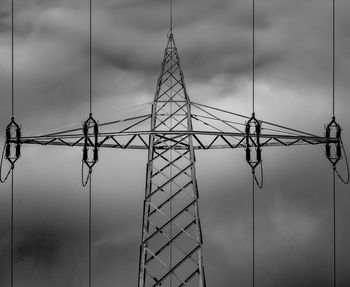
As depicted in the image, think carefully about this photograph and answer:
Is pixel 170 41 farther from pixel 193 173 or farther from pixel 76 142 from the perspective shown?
pixel 193 173

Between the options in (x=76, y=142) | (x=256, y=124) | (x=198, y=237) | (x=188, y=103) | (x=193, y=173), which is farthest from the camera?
(x=188, y=103)

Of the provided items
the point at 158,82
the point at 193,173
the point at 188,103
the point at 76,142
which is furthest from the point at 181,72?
the point at 193,173

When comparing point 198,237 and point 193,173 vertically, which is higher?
point 193,173

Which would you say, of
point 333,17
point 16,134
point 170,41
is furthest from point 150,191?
point 170,41

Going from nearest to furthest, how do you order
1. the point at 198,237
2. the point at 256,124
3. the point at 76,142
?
the point at 198,237 < the point at 256,124 < the point at 76,142

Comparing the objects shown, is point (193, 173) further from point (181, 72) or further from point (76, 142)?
point (181, 72)

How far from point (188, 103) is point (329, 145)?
5.22 m

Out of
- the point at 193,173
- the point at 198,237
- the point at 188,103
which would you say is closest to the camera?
the point at 198,237

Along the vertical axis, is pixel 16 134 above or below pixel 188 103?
below

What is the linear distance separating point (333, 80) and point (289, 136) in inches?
109

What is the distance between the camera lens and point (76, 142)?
16.4 m

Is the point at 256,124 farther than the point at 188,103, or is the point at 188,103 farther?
the point at 188,103

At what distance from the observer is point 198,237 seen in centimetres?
1309

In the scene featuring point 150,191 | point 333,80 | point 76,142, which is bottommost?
point 150,191
